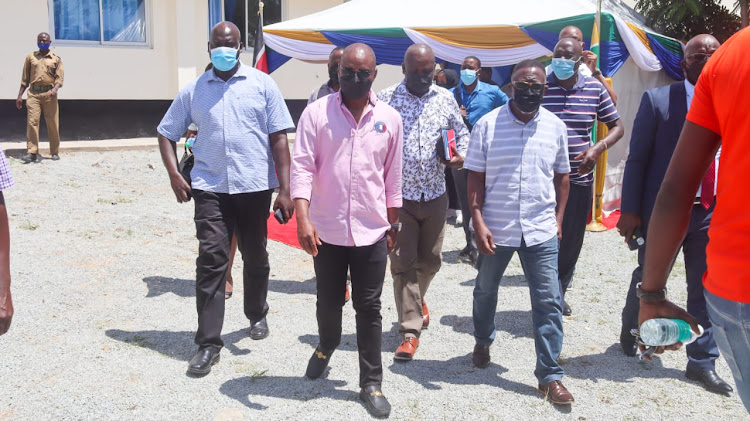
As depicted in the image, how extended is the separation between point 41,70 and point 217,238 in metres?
8.95

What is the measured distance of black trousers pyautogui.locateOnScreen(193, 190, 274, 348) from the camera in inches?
170

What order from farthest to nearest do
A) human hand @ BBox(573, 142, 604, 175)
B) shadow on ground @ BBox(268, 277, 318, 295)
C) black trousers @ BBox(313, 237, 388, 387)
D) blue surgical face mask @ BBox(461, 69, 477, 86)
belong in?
blue surgical face mask @ BBox(461, 69, 477, 86)
shadow on ground @ BBox(268, 277, 318, 295)
human hand @ BBox(573, 142, 604, 175)
black trousers @ BBox(313, 237, 388, 387)

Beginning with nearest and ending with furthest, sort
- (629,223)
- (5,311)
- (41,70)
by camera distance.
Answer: (5,311) → (629,223) → (41,70)

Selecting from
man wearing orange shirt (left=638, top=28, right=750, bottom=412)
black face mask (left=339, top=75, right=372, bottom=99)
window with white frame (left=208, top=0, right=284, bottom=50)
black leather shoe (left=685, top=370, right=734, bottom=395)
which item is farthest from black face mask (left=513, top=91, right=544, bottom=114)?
window with white frame (left=208, top=0, right=284, bottom=50)

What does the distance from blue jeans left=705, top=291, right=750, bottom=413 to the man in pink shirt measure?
6.79 ft

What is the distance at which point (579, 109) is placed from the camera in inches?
196

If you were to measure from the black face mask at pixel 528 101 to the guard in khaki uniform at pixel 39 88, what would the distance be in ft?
32.5

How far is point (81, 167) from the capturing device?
466 inches

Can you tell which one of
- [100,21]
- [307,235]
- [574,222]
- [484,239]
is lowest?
[574,222]

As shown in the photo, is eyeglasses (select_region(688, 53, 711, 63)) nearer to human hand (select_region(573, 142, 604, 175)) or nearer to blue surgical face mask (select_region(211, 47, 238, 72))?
human hand (select_region(573, 142, 604, 175))

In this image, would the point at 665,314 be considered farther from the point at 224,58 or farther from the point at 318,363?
the point at 224,58

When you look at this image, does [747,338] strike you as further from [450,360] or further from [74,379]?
[74,379]

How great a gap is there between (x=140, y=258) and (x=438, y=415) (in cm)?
395

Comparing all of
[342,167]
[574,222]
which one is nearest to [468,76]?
[574,222]
